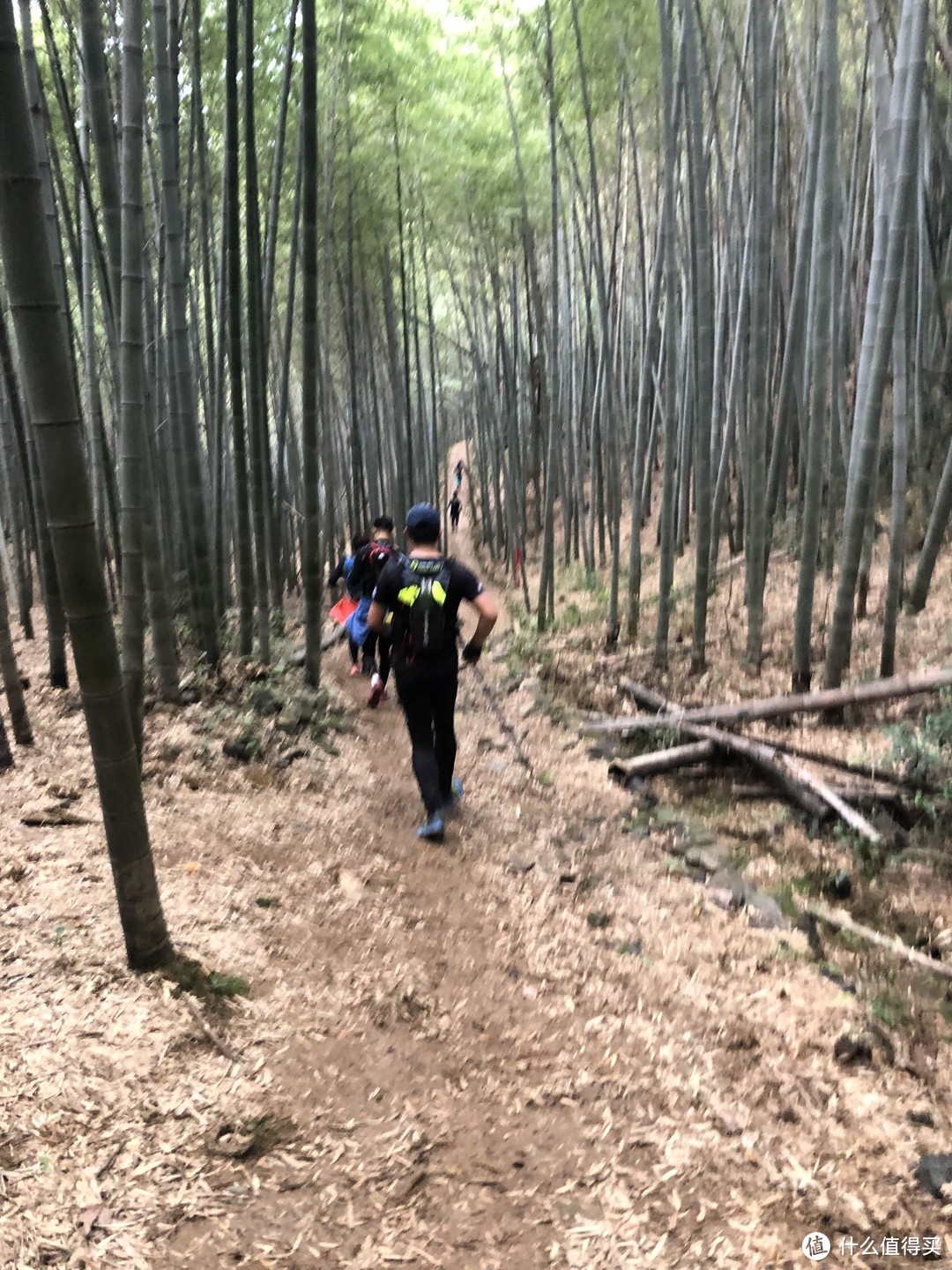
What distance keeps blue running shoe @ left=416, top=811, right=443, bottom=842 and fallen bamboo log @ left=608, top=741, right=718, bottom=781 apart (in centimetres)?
92

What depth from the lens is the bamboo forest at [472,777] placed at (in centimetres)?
137

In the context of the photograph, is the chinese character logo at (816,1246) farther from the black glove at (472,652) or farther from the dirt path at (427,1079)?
the black glove at (472,652)

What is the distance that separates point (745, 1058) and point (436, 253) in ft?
35.7

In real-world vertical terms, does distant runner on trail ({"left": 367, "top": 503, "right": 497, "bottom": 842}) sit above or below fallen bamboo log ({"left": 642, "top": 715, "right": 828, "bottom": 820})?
above

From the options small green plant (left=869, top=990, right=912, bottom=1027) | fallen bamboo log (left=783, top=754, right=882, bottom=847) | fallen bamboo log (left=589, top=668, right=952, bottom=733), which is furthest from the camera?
fallen bamboo log (left=589, top=668, right=952, bottom=733)

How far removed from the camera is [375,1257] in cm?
128

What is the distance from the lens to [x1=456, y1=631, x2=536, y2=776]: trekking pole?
3776 mm

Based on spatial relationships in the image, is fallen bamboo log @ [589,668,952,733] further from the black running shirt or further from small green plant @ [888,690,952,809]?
the black running shirt

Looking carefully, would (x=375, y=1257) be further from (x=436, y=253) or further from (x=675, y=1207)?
(x=436, y=253)

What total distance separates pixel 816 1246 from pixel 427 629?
192cm

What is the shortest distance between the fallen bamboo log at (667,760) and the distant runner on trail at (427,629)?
0.88 metres

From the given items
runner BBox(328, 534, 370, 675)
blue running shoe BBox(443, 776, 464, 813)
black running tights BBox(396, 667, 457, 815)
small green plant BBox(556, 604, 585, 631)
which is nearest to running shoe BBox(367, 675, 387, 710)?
runner BBox(328, 534, 370, 675)

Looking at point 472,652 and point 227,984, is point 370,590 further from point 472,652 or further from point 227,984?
point 227,984

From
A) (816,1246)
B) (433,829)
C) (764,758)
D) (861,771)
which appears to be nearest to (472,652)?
(433,829)
